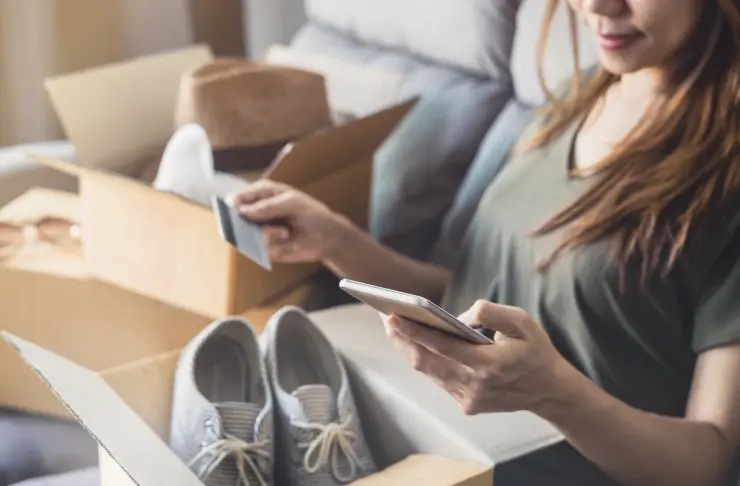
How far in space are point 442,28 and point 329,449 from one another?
844 millimetres

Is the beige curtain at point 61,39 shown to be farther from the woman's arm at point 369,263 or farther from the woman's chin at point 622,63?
the woman's chin at point 622,63

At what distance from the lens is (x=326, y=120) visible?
1.47m

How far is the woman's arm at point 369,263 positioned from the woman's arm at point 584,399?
399 mm

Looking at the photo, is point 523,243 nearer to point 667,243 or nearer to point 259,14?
point 667,243

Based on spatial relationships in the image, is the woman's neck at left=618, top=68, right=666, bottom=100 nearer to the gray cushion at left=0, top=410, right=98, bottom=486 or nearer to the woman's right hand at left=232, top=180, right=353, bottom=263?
the woman's right hand at left=232, top=180, right=353, bottom=263

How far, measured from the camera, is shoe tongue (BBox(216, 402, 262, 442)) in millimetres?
954

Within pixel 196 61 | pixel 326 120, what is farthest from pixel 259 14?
pixel 326 120

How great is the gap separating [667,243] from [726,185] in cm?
8

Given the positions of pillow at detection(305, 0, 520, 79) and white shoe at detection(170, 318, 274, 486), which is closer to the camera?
white shoe at detection(170, 318, 274, 486)

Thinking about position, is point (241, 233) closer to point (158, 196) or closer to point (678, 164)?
point (158, 196)

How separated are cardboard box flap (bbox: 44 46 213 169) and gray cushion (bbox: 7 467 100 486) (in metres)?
0.49

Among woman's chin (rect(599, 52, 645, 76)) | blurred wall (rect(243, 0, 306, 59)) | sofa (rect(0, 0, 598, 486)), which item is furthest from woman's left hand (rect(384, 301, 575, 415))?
blurred wall (rect(243, 0, 306, 59))

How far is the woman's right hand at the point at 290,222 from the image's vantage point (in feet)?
3.77

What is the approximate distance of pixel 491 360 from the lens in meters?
0.77
